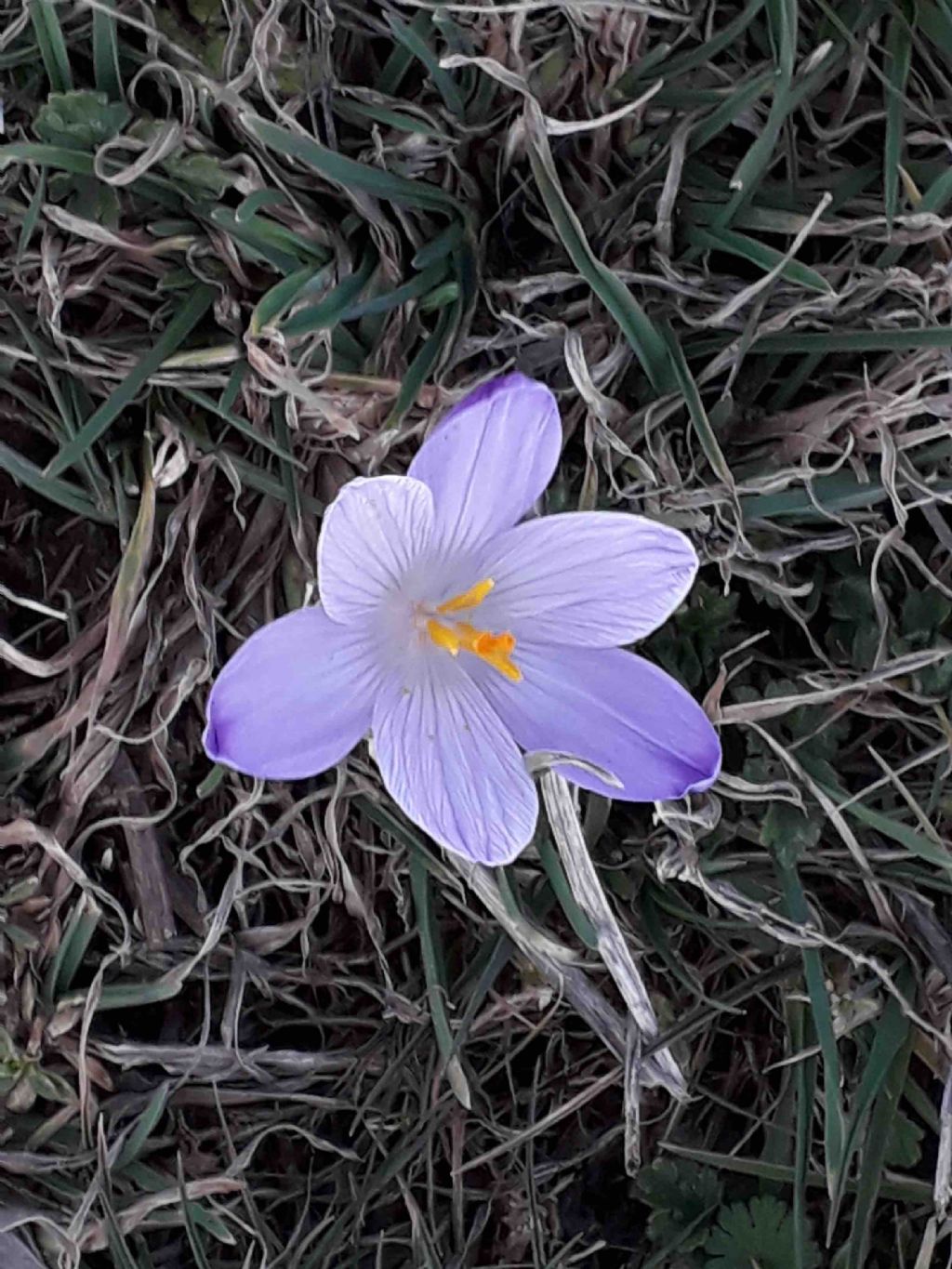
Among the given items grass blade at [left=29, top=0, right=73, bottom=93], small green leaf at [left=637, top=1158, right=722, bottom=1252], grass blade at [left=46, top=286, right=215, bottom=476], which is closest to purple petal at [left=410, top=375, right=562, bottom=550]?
grass blade at [left=46, top=286, right=215, bottom=476]

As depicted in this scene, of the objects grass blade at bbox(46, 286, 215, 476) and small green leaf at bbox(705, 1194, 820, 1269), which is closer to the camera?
grass blade at bbox(46, 286, 215, 476)

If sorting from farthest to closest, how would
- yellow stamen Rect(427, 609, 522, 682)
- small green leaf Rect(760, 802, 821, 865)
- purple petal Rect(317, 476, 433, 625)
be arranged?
small green leaf Rect(760, 802, 821, 865), yellow stamen Rect(427, 609, 522, 682), purple petal Rect(317, 476, 433, 625)

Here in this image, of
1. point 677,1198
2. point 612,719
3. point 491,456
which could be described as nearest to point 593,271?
point 491,456

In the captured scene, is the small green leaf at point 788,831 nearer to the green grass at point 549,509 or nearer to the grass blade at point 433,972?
the green grass at point 549,509

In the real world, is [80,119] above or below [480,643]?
above

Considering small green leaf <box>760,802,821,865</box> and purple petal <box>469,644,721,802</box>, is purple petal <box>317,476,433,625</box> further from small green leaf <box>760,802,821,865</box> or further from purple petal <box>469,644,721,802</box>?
small green leaf <box>760,802,821,865</box>

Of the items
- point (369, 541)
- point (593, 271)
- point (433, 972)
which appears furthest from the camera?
point (433, 972)

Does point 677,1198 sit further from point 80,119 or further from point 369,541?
point 80,119
